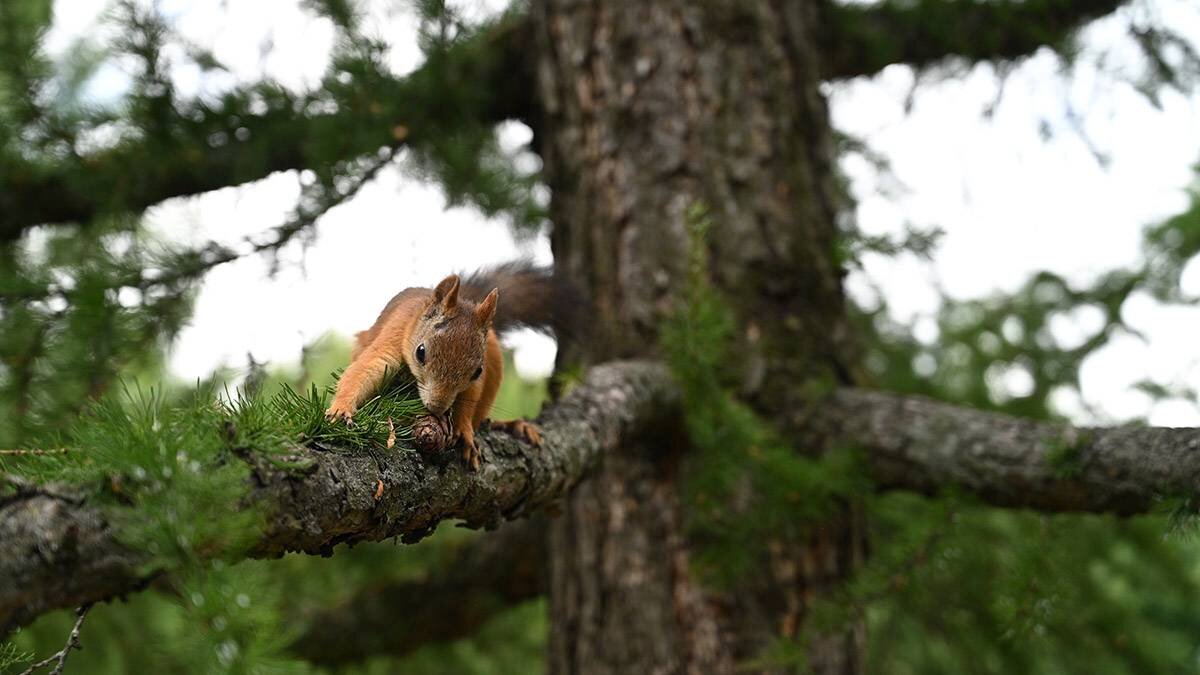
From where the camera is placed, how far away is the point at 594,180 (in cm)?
274

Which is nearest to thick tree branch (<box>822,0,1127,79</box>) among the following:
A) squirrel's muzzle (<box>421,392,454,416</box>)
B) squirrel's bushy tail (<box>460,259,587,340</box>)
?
squirrel's bushy tail (<box>460,259,587,340</box>)

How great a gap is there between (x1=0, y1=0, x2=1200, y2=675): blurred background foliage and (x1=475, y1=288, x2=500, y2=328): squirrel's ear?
15.3 inches

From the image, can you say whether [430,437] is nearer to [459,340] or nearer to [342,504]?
[342,504]

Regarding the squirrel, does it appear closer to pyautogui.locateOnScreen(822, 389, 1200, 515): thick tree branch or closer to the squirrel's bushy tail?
the squirrel's bushy tail

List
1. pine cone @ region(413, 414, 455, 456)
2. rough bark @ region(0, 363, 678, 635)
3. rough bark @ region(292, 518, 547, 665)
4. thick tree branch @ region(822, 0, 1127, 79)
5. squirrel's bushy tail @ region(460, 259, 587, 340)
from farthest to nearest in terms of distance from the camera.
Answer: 1. rough bark @ region(292, 518, 547, 665)
2. thick tree branch @ region(822, 0, 1127, 79)
3. squirrel's bushy tail @ region(460, 259, 587, 340)
4. pine cone @ region(413, 414, 455, 456)
5. rough bark @ region(0, 363, 678, 635)

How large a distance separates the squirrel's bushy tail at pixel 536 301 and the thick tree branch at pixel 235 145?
496 millimetres

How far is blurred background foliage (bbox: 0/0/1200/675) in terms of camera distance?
1901mm

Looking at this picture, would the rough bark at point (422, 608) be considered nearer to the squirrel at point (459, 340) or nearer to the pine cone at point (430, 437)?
the squirrel at point (459, 340)

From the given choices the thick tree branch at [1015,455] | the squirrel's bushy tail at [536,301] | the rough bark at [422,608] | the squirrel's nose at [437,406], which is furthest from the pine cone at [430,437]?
the rough bark at [422,608]

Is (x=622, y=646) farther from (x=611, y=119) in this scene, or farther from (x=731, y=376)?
(x=611, y=119)

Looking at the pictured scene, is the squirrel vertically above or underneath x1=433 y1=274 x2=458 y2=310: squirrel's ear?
underneath

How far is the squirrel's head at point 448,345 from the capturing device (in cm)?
168

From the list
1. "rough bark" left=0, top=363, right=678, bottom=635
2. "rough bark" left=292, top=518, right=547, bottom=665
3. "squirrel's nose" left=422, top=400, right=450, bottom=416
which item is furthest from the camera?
"rough bark" left=292, top=518, right=547, bottom=665

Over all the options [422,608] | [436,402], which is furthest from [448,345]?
[422,608]
